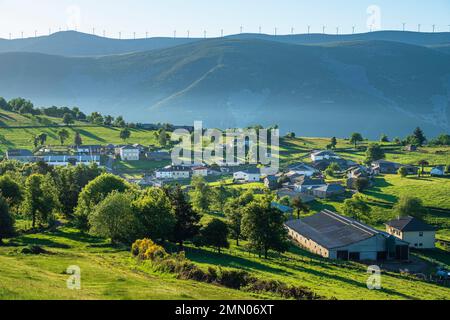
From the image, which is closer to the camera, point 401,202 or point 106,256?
point 106,256

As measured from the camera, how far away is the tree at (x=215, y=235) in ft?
173

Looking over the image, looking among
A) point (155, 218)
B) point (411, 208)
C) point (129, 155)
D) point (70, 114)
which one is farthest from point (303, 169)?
point (70, 114)

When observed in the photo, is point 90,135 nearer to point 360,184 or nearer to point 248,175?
point 248,175

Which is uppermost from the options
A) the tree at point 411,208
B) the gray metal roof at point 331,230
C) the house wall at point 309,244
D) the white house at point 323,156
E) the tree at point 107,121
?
the tree at point 107,121

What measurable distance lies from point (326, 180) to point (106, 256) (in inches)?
2803

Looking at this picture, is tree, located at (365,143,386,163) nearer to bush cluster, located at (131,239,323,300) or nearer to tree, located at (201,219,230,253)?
tree, located at (201,219,230,253)

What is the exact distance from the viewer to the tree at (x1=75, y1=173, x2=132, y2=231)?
59116 mm

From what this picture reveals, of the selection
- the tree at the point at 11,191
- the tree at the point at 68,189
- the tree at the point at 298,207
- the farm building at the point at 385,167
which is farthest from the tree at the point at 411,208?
the tree at the point at 11,191

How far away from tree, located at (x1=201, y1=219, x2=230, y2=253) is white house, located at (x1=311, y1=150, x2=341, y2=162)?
3270 inches

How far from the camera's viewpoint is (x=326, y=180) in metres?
110

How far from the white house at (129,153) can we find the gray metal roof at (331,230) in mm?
71273

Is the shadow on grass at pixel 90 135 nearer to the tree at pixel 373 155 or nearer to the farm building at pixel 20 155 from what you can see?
the farm building at pixel 20 155

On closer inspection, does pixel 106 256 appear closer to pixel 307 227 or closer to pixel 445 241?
pixel 307 227
